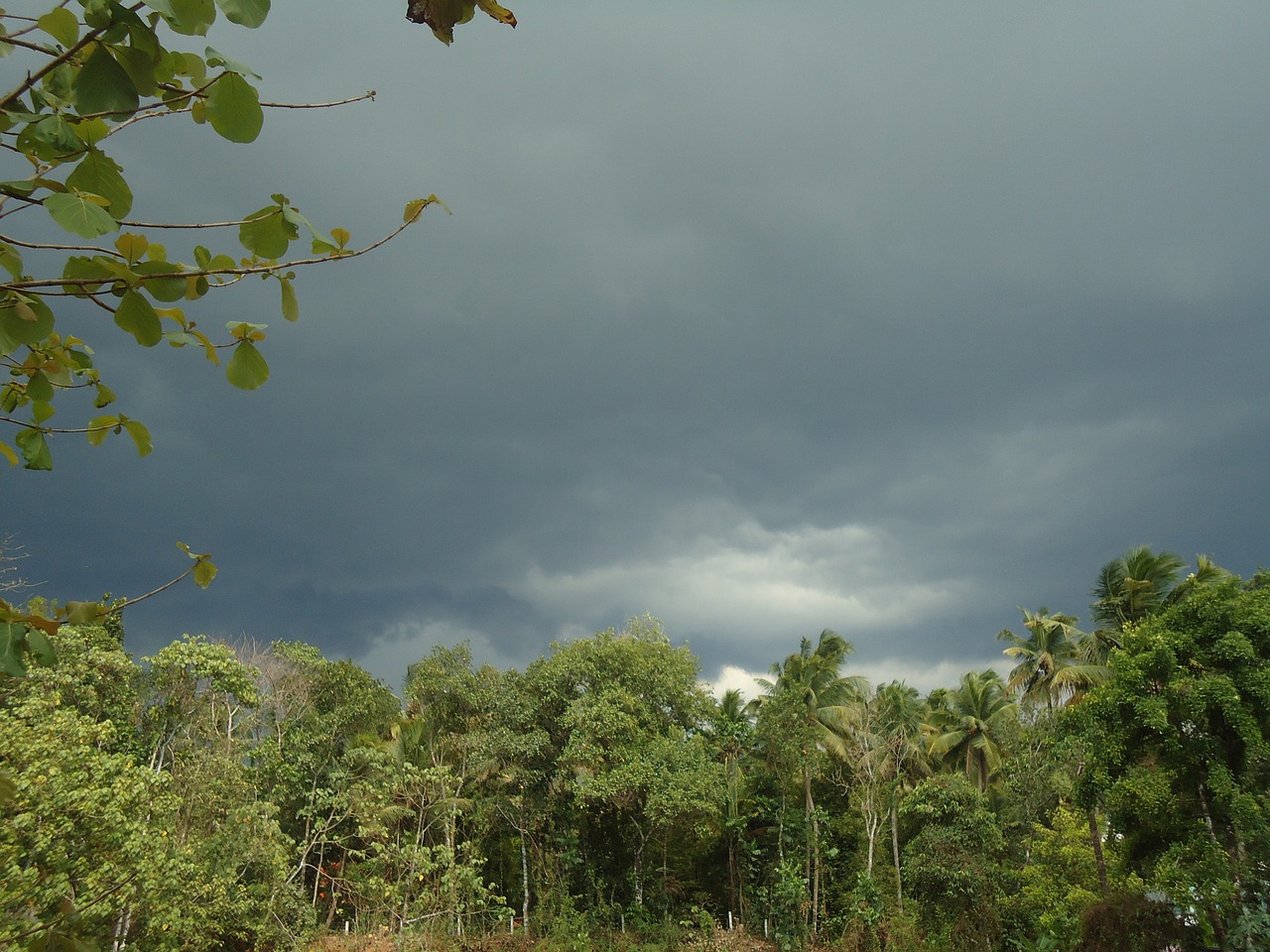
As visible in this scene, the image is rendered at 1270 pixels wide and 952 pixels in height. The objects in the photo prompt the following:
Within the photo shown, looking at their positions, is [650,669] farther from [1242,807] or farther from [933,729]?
[1242,807]

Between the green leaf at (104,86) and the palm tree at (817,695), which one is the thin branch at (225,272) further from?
the palm tree at (817,695)

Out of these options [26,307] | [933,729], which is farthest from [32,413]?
[933,729]

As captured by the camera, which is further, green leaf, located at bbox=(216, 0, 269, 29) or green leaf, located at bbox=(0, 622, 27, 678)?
green leaf, located at bbox=(0, 622, 27, 678)

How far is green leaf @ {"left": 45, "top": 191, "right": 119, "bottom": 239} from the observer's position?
27.5 inches

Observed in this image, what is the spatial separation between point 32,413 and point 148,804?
8.61m

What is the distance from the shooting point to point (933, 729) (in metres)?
19.1

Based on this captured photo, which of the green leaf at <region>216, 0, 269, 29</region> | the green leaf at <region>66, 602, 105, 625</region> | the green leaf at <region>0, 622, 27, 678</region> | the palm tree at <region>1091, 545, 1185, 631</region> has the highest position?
the palm tree at <region>1091, 545, 1185, 631</region>

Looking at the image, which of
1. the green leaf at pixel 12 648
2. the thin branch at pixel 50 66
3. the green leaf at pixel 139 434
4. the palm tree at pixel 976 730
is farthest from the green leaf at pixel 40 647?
the palm tree at pixel 976 730

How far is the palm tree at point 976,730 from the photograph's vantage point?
16.7 metres

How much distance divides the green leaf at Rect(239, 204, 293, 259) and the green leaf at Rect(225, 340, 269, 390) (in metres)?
0.14

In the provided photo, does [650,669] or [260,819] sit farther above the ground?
[650,669]

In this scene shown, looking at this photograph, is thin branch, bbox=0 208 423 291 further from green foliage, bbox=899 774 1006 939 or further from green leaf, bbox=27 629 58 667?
green foliage, bbox=899 774 1006 939

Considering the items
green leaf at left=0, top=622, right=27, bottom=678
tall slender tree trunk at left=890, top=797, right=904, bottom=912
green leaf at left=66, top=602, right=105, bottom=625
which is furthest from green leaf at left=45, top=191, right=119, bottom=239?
tall slender tree trunk at left=890, top=797, right=904, bottom=912

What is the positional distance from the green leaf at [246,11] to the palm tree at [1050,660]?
16623 millimetres
